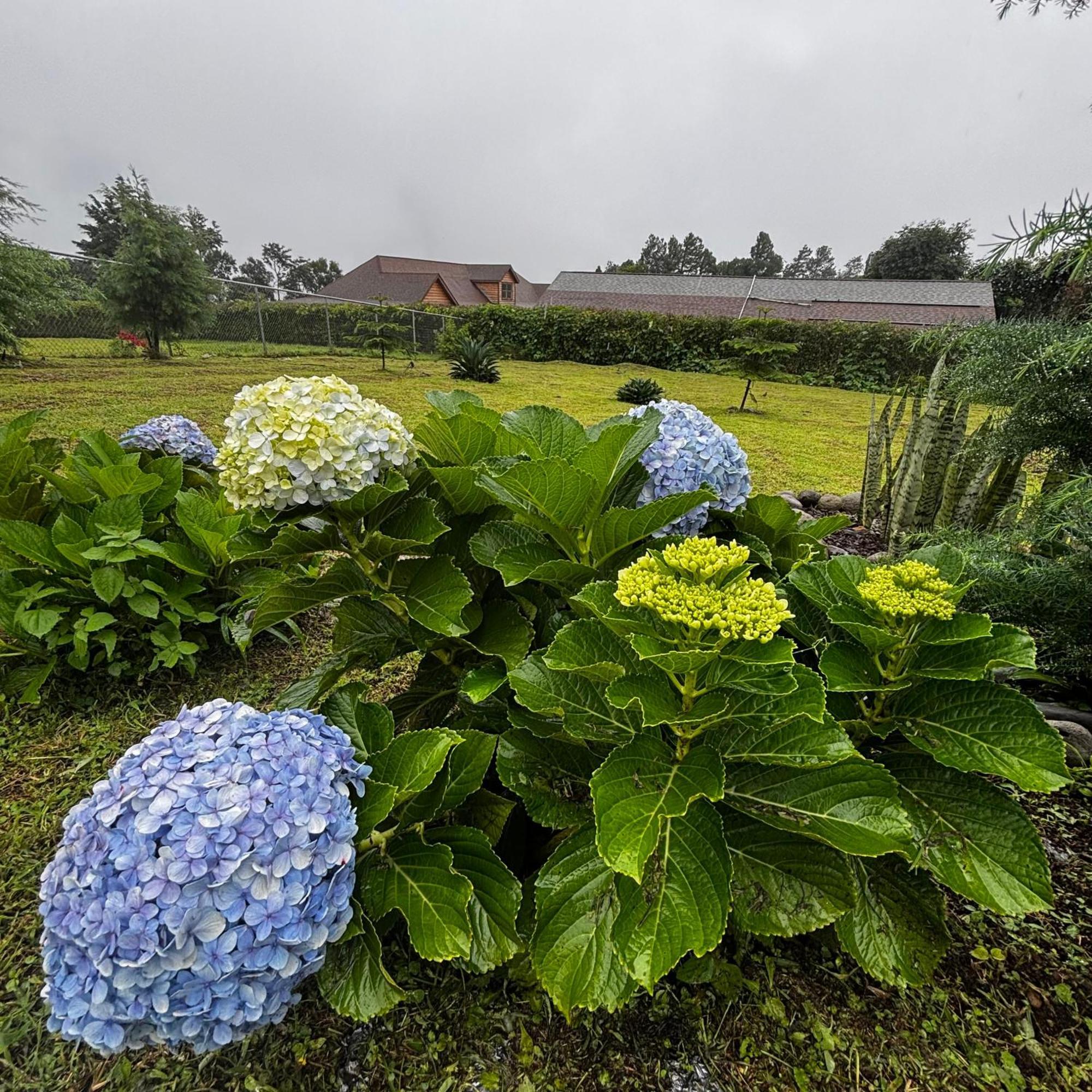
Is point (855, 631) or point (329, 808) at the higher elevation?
point (855, 631)

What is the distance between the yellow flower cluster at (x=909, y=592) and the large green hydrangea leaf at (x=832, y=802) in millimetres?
269

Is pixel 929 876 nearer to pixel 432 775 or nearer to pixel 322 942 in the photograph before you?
pixel 432 775

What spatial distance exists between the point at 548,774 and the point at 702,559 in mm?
541

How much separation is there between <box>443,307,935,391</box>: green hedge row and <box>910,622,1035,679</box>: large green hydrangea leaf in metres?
17.5

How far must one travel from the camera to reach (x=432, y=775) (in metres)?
1.00

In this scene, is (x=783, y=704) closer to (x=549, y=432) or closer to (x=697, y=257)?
(x=549, y=432)

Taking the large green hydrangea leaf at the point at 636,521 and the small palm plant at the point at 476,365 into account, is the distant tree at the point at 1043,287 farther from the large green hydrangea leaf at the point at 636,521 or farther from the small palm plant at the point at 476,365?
the small palm plant at the point at 476,365

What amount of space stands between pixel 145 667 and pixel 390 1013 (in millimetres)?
1724

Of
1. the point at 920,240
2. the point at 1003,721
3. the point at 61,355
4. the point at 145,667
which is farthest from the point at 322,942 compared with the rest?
the point at 920,240

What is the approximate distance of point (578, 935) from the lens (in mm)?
953

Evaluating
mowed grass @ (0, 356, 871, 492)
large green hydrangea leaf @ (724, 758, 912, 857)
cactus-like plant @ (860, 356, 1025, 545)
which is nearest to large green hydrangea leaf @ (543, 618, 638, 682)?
large green hydrangea leaf @ (724, 758, 912, 857)

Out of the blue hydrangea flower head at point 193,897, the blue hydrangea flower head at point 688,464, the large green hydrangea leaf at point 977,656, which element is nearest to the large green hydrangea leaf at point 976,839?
the large green hydrangea leaf at point 977,656

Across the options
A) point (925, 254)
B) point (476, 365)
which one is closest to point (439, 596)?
point (476, 365)

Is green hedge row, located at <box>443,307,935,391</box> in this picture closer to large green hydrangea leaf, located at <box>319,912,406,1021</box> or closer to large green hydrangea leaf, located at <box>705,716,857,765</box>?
large green hydrangea leaf, located at <box>705,716,857,765</box>
